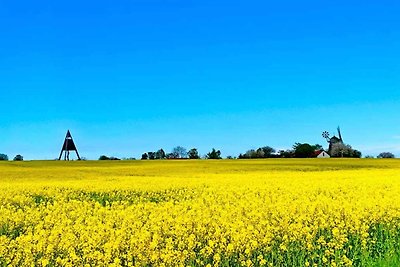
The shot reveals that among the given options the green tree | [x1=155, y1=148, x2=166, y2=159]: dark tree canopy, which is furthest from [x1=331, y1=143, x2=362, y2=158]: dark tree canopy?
[x1=155, y1=148, x2=166, y2=159]: dark tree canopy

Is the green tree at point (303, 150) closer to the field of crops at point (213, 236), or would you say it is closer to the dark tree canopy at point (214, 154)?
the dark tree canopy at point (214, 154)

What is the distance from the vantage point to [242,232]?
8.26 metres

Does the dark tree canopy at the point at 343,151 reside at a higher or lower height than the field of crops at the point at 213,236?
higher

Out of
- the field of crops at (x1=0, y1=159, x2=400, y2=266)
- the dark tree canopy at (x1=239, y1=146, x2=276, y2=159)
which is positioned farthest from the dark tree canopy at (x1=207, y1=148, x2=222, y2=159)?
the field of crops at (x1=0, y1=159, x2=400, y2=266)

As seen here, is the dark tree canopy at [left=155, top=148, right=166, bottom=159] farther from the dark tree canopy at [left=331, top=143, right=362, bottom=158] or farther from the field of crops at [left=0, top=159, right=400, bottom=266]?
the field of crops at [left=0, top=159, right=400, bottom=266]


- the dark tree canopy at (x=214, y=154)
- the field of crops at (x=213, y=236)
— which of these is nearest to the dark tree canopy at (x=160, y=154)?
the dark tree canopy at (x=214, y=154)

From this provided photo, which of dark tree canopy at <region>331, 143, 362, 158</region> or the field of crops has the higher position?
dark tree canopy at <region>331, 143, 362, 158</region>

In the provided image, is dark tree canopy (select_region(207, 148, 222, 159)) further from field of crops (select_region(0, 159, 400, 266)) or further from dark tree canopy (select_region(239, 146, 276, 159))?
field of crops (select_region(0, 159, 400, 266))

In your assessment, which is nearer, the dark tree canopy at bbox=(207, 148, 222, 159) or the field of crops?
the field of crops

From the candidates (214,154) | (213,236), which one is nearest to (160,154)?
(214,154)

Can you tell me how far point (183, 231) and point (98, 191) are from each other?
1287cm

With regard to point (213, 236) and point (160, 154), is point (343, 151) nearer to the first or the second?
point (160, 154)

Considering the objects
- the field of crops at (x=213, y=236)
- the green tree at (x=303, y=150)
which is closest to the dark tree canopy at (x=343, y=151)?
the green tree at (x=303, y=150)

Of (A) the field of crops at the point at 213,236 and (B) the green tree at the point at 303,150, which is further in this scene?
(B) the green tree at the point at 303,150
